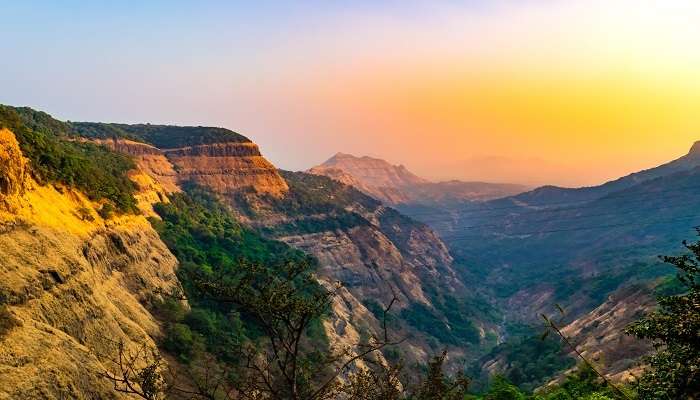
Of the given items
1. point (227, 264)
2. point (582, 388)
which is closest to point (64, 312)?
point (582, 388)

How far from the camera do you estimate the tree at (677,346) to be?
1412cm

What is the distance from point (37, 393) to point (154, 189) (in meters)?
56.7

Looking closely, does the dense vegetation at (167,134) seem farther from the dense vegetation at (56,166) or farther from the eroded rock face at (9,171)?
the eroded rock face at (9,171)

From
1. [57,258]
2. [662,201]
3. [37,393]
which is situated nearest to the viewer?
[37,393]

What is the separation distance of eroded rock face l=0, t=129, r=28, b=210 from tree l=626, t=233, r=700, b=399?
3160cm

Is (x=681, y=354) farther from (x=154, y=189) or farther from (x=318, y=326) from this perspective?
(x=154, y=189)

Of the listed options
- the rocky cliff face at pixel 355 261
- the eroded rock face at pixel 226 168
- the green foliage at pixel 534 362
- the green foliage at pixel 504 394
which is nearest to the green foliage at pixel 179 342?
the green foliage at pixel 504 394

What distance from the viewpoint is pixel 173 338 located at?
3953cm

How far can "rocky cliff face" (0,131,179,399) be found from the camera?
73.2 ft

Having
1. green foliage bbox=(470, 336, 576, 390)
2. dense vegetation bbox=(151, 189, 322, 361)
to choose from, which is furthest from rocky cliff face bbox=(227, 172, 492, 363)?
green foliage bbox=(470, 336, 576, 390)

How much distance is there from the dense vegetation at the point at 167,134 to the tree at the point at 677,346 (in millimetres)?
116833

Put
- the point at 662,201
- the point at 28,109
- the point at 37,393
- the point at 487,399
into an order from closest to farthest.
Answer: the point at 37,393 < the point at 487,399 < the point at 28,109 < the point at 662,201

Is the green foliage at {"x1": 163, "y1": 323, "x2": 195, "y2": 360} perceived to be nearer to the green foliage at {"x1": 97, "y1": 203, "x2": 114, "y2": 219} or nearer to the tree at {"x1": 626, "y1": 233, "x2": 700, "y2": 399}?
the green foliage at {"x1": 97, "y1": 203, "x2": 114, "y2": 219}

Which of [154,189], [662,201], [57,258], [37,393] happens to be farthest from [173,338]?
[662,201]
